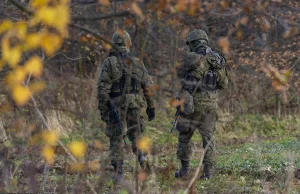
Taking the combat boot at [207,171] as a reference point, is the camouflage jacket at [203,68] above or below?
above

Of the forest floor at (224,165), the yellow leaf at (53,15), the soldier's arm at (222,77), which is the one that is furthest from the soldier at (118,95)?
the yellow leaf at (53,15)

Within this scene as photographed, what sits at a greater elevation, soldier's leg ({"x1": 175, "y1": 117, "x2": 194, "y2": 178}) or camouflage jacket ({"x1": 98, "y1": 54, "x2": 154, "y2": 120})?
camouflage jacket ({"x1": 98, "y1": 54, "x2": 154, "y2": 120})

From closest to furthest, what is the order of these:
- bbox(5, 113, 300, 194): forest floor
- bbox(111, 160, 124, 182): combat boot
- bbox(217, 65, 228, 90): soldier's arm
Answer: bbox(111, 160, 124, 182): combat boot < bbox(5, 113, 300, 194): forest floor < bbox(217, 65, 228, 90): soldier's arm

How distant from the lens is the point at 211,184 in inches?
356

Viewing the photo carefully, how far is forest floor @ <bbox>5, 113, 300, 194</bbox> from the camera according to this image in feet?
20.3

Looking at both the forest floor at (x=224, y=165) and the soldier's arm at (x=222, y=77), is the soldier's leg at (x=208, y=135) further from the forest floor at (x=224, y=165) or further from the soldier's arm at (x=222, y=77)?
the soldier's arm at (x=222, y=77)

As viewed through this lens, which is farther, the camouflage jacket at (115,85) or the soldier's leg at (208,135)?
the soldier's leg at (208,135)

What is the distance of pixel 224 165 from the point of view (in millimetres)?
10625

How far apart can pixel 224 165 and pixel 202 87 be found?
2041 mm

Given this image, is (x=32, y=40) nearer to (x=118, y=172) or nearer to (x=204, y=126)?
(x=118, y=172)

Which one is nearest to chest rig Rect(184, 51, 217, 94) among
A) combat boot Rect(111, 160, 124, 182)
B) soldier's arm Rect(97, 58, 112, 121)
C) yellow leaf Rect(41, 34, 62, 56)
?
soldier's arm Rect(97, 58, 112, 121)

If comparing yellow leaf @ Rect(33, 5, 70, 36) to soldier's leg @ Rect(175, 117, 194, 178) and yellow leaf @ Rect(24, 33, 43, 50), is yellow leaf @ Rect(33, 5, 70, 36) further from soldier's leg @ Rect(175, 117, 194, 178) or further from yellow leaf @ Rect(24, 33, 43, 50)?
soldier's leg @ Rect(175, 117, 194, 178)

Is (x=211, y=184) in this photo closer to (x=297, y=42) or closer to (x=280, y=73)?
(x=280, y=73)

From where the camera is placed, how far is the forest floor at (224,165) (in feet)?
20.3
